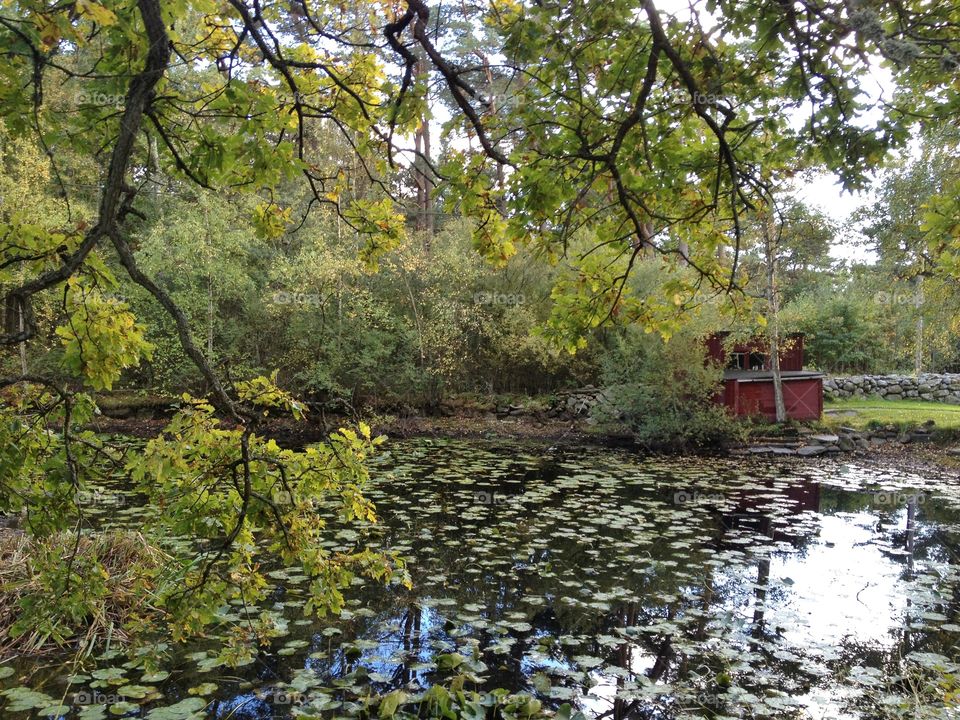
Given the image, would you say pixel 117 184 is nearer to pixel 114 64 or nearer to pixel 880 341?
pixel 114 64

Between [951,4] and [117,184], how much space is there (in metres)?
3.68

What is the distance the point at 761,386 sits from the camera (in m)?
16.2

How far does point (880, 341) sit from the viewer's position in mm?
24141

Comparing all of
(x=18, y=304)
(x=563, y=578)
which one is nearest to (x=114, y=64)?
(x=18, y=304)

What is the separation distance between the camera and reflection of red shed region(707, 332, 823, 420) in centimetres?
1571

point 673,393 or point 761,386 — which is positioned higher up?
point 761,386

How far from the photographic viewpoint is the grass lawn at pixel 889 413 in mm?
15609
